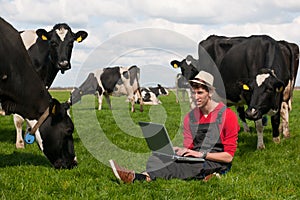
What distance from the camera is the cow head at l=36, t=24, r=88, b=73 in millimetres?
9984

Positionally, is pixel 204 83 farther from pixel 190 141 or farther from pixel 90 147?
pixel 90 147

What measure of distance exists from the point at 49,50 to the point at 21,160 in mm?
3449

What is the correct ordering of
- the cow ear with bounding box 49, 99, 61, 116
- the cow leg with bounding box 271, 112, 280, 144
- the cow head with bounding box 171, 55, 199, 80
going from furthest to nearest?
the cow head with bounding box 171, 55, 199, 80, the cow leg with bounding box 271, 112, 280, 144, the cow ear with bounding box 49, 99, 61, 116

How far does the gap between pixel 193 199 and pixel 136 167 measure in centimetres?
236

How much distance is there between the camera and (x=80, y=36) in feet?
37.2

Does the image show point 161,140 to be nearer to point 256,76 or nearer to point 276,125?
point 256,76

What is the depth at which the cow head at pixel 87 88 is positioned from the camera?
26.0 metres

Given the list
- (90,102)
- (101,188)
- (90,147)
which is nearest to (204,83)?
(101,188)

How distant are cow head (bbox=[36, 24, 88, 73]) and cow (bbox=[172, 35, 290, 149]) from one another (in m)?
4.24

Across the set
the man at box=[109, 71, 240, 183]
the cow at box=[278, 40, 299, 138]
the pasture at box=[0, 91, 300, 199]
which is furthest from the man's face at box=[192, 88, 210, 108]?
the cow at box=[278, 40, 299, 138]

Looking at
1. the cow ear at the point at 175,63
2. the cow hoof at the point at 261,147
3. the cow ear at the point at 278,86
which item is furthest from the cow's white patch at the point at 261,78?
the cow ear at the point at 175,63

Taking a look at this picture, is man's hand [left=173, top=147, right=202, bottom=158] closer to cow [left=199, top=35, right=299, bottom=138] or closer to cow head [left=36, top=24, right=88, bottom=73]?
cow head [left=36, top=24, right=88, bottom=73]

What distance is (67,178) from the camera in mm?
6215

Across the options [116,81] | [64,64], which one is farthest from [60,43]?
[116,81]
